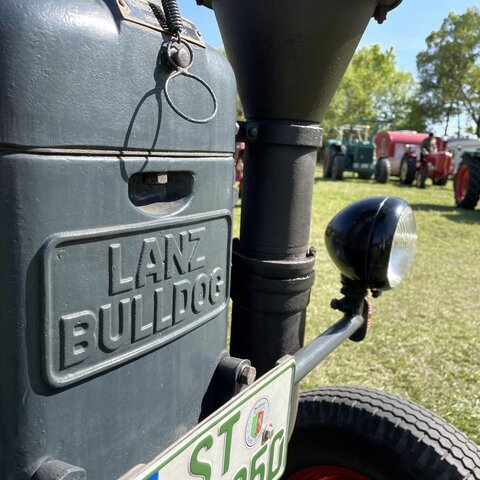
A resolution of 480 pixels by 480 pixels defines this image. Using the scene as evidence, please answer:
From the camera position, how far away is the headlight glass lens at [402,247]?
4.21ft

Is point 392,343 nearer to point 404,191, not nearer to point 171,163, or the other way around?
point 171,163

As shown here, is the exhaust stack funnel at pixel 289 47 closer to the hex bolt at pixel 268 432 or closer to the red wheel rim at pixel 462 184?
the hex bolt at pixel 268 432

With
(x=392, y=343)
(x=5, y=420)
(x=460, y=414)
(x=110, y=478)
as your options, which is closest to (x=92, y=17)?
(x=5, y=420)

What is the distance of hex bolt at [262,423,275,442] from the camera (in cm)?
95

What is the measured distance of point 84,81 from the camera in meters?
0.61

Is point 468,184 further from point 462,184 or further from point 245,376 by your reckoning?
point 245,376

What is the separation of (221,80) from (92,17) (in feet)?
0.86

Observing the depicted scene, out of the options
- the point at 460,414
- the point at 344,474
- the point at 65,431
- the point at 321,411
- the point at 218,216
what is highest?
the point at 218,216

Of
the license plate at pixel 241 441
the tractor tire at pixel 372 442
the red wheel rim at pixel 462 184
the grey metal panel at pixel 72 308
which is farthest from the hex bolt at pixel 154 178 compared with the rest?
the red wheel rim at pixel 462 184

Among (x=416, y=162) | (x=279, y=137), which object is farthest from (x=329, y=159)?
(x=279, y=137)

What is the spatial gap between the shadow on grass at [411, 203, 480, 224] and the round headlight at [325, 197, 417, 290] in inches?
244

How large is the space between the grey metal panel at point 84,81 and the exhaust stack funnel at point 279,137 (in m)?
0.30

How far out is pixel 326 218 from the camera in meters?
6.64

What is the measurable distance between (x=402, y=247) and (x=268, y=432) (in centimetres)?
61
